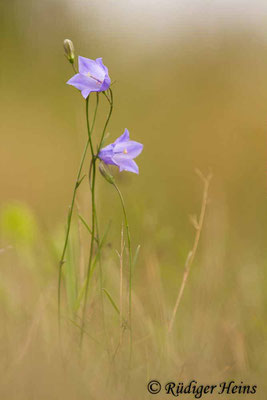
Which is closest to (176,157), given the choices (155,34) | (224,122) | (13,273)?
(224,122)

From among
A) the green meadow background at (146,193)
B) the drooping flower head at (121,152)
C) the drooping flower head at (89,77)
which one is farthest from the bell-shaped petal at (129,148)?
the green meadow background at (146,193)

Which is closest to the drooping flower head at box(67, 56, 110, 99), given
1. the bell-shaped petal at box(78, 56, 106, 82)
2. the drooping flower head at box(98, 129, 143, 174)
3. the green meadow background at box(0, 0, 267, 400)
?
the bell-shaped petal at box(78, 56, 106, 82)

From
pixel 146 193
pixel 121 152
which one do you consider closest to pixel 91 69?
pixel 121 152

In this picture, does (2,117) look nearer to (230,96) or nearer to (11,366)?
(230,96)

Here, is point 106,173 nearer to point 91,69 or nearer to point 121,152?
point 121,152

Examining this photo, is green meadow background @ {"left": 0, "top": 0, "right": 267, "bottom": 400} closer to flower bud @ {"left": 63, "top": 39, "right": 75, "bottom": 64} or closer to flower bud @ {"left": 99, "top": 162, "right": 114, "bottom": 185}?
flower bud @ {"left": 99, "top": 162, "right": 114, "bottom": 185}

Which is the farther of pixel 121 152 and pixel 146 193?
pixel 146 193
